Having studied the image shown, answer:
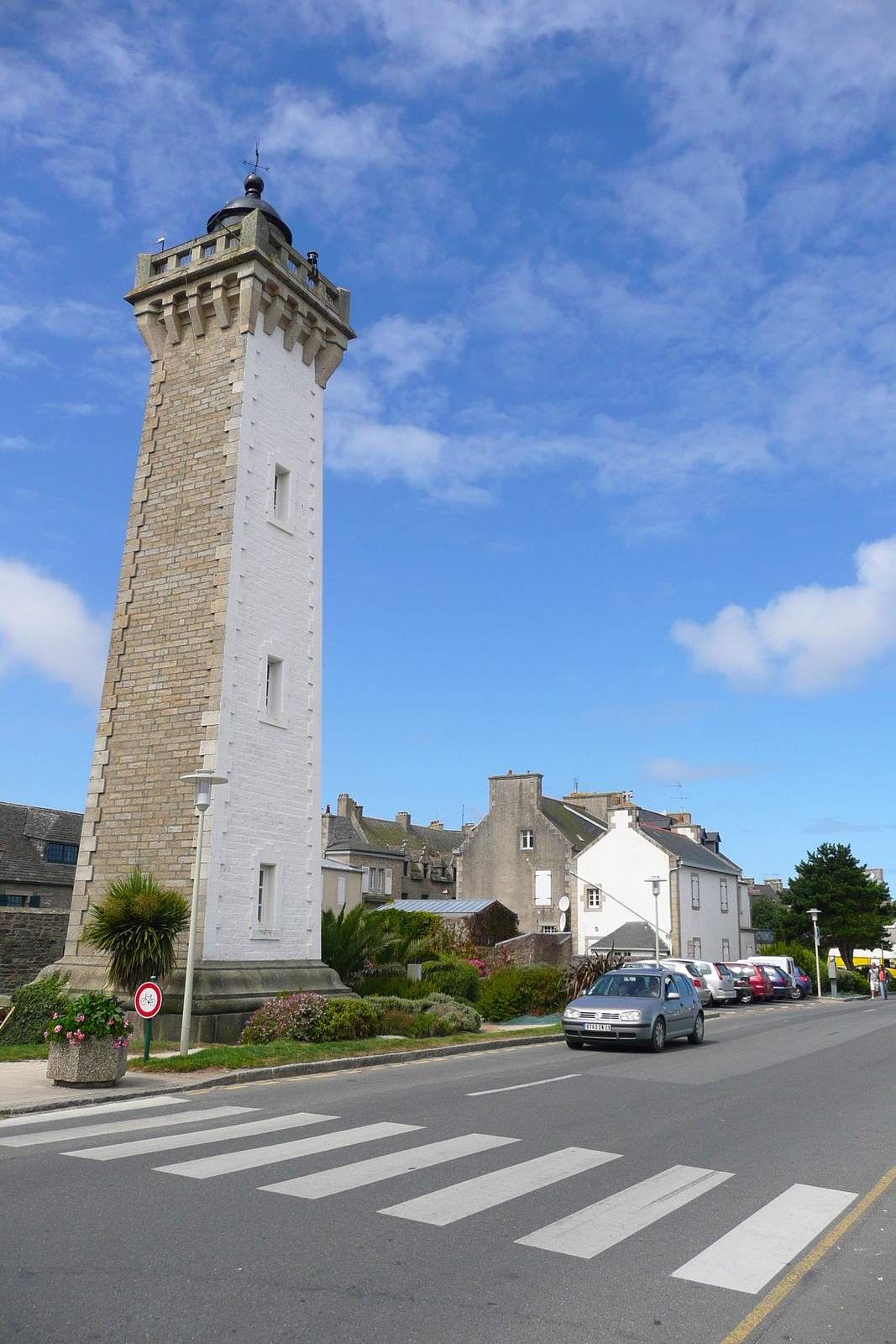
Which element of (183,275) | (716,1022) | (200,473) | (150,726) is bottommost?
(716,1022)

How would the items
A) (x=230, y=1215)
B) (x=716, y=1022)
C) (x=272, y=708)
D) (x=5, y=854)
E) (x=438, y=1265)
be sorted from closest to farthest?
(x=438, y=1265) < (x=230, y=1215) < (x=272, y=708) < (x=716, y=1022) < (x=5, y=854)

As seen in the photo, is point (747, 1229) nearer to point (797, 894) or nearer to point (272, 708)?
point (272, 708)

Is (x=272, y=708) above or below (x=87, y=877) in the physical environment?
above

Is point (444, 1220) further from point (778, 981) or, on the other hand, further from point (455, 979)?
point (778, 981)

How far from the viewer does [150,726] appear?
1878 centimetres

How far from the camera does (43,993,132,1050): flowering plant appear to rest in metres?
11.4

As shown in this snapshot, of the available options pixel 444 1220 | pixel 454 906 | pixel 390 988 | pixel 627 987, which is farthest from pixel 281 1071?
Result: pixel 454 906

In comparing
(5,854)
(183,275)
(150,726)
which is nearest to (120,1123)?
(150,726)

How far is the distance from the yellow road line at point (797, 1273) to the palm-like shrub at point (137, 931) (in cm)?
1162

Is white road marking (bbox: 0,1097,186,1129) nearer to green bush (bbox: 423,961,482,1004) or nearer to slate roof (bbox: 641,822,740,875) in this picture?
green bush (bbox: 423,961,482,1004)

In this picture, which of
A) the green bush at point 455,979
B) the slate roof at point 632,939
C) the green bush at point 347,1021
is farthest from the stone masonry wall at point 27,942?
the slate roof at point 632,939

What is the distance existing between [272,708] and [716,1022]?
1522 cm

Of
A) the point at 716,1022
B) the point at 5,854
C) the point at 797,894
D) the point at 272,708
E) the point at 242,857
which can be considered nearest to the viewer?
the point at 242,857

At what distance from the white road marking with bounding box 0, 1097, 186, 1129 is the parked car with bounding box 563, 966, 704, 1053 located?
8.02 m
